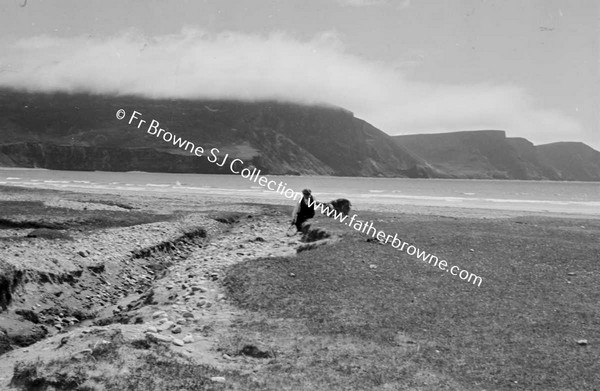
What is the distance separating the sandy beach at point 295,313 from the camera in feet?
27.4

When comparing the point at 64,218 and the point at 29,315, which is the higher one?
the point at 64,218

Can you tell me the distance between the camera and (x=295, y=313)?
12.0 m

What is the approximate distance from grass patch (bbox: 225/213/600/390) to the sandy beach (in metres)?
0.05

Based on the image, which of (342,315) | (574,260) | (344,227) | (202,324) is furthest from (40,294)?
(574,260)

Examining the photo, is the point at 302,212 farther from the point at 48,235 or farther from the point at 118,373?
the point at 118,373

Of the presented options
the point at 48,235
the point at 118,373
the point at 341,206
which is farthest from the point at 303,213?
the point at 118,373

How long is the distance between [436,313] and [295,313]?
11.5 feet

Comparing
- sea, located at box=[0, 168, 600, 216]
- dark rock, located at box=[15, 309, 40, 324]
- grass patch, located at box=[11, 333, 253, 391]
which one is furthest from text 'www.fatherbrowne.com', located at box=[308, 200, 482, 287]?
sea, located at box=[0, 168, 600, 216]

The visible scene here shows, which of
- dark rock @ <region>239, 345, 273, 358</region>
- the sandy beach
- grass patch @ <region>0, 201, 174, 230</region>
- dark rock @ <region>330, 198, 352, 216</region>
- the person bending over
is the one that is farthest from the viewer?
dark rock @ <region>330, 198, 352, 216</region>

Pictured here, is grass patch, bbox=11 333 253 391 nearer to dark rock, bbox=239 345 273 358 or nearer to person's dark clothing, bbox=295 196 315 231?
dark rock, bbox=239 345 273 358

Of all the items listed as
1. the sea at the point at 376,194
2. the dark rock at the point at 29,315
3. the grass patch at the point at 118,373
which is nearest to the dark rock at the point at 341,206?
the sea at the point at 376,194

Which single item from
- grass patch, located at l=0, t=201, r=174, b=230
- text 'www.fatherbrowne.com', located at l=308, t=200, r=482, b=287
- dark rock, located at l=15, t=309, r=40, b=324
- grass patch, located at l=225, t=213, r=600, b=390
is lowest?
dark rock, located at l=15, t=309, r=40, b=324

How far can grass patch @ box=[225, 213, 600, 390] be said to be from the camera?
8.62 meters

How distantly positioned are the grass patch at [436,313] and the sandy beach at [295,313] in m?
0.05
